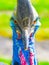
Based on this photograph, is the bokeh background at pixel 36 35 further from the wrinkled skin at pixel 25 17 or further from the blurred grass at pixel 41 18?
the wrinkled skin at pixel 25 17

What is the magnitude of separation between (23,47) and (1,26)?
4402 mm

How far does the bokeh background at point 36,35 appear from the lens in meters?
5.66

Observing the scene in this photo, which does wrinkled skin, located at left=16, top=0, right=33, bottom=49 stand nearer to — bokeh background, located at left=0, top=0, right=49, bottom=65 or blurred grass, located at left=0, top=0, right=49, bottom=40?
bokeh background, located at left=0, top=0, right=49, bottom=65

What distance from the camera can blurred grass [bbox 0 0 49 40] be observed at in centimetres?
647

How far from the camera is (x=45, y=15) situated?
7.27 metres

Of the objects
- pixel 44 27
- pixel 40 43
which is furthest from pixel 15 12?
pixel 44 27

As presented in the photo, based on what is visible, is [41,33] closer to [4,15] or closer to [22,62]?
[4,15]

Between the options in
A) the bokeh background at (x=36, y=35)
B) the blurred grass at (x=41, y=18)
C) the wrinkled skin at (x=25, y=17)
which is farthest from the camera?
the blurred grass at (x=41, y=18)

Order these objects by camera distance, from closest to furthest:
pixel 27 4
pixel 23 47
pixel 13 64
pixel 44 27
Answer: pixel 27 4
pixel 23 47
pixel 13 64
pixel 44 27

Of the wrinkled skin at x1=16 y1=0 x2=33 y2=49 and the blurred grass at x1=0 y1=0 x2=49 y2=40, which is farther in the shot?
the blurred grass at x1=0 y1=0 x2=49 y2=40

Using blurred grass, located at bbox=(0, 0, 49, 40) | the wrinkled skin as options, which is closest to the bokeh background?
blurred grass, located at bbox=(0, 0, 49, 40)

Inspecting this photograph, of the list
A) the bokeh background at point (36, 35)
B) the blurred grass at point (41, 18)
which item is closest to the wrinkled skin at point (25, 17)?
the bokeh background at point (36, 35)

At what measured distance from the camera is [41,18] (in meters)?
7.02

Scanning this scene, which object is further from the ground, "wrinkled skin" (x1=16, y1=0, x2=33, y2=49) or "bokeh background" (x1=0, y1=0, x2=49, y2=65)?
"bokeh background" (x1=0, y1=0, x2=49, y2=65)
